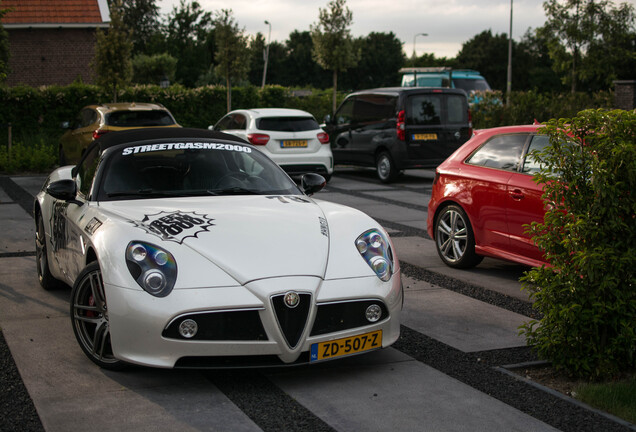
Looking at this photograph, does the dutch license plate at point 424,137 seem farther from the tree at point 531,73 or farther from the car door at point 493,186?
A: the tree at point 531,73

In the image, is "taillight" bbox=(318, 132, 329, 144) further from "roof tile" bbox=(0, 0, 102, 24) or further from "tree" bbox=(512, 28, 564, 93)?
"tree" bbox=(512, 28, 564, 93)

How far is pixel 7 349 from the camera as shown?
208 inches

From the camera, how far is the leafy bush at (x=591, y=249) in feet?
15.2

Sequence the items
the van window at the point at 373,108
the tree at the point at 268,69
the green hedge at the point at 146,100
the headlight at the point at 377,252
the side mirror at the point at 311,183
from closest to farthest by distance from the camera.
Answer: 1. the headlight at the point at 377,252
2. the side mirror at the point at 311,183
3. the van window at the point at 373,108
4. the green hedge at the point at 146,100
5. the tree at the point at 268,69

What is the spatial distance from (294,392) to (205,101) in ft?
77.1

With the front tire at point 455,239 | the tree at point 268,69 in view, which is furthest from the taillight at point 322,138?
the tree at point 268,69

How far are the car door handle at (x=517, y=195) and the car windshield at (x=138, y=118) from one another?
33.3ft

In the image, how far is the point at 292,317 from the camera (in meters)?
4.49

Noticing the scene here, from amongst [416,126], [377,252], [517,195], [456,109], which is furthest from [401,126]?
[377,252]

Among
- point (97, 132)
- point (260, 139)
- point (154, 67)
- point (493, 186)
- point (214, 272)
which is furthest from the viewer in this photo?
point (154, 67)

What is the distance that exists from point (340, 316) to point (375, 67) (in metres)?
105

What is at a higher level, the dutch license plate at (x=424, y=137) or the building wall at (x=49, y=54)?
the building wall at (x=49, y=54)

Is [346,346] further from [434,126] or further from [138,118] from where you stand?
[434,126]

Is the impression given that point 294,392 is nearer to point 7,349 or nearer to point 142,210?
point 142,210
